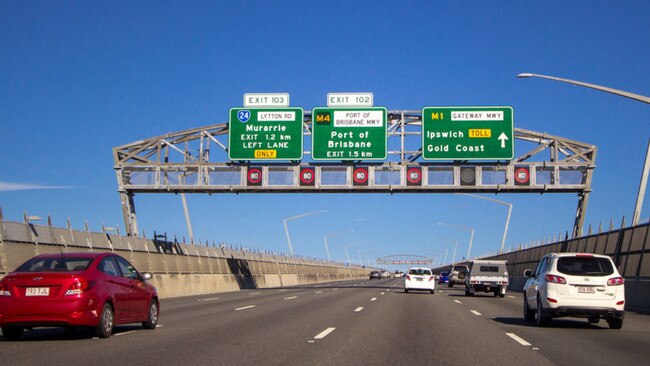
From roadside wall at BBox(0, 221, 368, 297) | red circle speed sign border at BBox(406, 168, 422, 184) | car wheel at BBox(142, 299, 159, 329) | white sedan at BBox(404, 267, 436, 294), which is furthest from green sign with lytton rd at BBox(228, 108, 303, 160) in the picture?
car wheel at BBox(142, 299, 159, 329)

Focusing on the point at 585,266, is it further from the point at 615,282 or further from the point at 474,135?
the point at 474,135

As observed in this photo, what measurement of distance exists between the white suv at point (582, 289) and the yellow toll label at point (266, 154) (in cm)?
2179

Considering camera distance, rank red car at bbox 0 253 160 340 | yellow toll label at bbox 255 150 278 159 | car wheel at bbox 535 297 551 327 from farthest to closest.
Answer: yellow toll label at bbox 255 150 278 159 → car wheel at bbox 535 297 551 327 → red car at bbox 0 253 160 340

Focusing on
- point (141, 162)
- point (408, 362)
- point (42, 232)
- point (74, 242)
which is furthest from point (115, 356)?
point (141, 162)

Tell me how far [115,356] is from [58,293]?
2.15 m

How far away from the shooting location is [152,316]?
14969mm

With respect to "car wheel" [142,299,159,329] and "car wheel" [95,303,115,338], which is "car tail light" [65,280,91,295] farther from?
"car wheel" [142,299,159,329]

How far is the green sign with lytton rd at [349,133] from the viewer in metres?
36.6

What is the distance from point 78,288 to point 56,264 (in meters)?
0.97

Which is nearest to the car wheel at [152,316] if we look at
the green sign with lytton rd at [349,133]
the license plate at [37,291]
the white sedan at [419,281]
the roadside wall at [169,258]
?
the license plate at [37,291]

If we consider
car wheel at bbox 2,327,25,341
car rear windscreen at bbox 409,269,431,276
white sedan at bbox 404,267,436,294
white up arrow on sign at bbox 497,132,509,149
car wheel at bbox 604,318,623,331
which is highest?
white up arrow on sign at bbox 497,132,509,149

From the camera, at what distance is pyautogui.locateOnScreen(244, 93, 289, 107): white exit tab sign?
37.6m

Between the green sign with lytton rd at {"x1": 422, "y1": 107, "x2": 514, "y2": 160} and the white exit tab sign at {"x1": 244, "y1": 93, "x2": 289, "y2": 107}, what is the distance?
771 centimetres

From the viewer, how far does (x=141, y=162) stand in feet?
130
